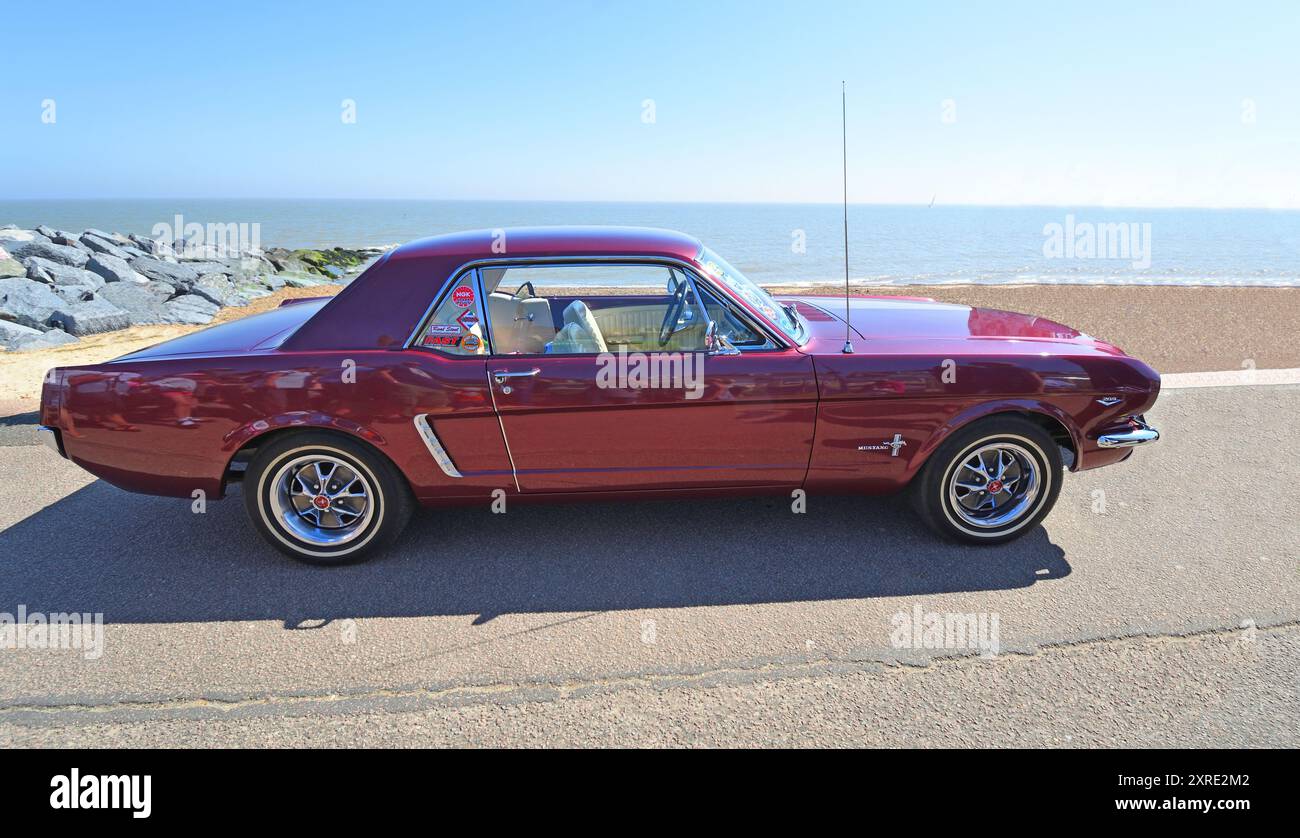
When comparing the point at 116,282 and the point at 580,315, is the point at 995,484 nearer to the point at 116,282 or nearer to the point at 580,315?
the point at 580,315

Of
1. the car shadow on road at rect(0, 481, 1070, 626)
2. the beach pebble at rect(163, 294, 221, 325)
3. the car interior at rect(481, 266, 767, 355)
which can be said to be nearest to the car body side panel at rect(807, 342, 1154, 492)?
the car shadow on road at rect(0, 481, 1070, 626)

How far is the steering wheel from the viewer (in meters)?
3.75

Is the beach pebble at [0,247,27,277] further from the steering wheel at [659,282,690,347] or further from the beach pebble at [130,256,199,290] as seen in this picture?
the steering wheel at [659,282,690,347]

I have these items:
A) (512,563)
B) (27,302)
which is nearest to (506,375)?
(512,563)

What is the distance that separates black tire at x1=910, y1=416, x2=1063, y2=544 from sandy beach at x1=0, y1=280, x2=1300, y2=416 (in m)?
4.65

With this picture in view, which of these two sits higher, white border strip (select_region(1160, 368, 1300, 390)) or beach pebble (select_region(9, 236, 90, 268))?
beach pebble (select_region(9, 236, 90, 268))

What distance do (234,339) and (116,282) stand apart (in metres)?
10.8

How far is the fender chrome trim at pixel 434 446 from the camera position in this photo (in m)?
3.33

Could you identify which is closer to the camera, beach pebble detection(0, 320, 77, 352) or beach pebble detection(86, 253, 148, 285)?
beach pebble detection(0, 320, 77, 352)

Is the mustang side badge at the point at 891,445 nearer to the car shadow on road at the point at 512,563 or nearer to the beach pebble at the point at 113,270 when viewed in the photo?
the car shadow on road at the point at 512,563
